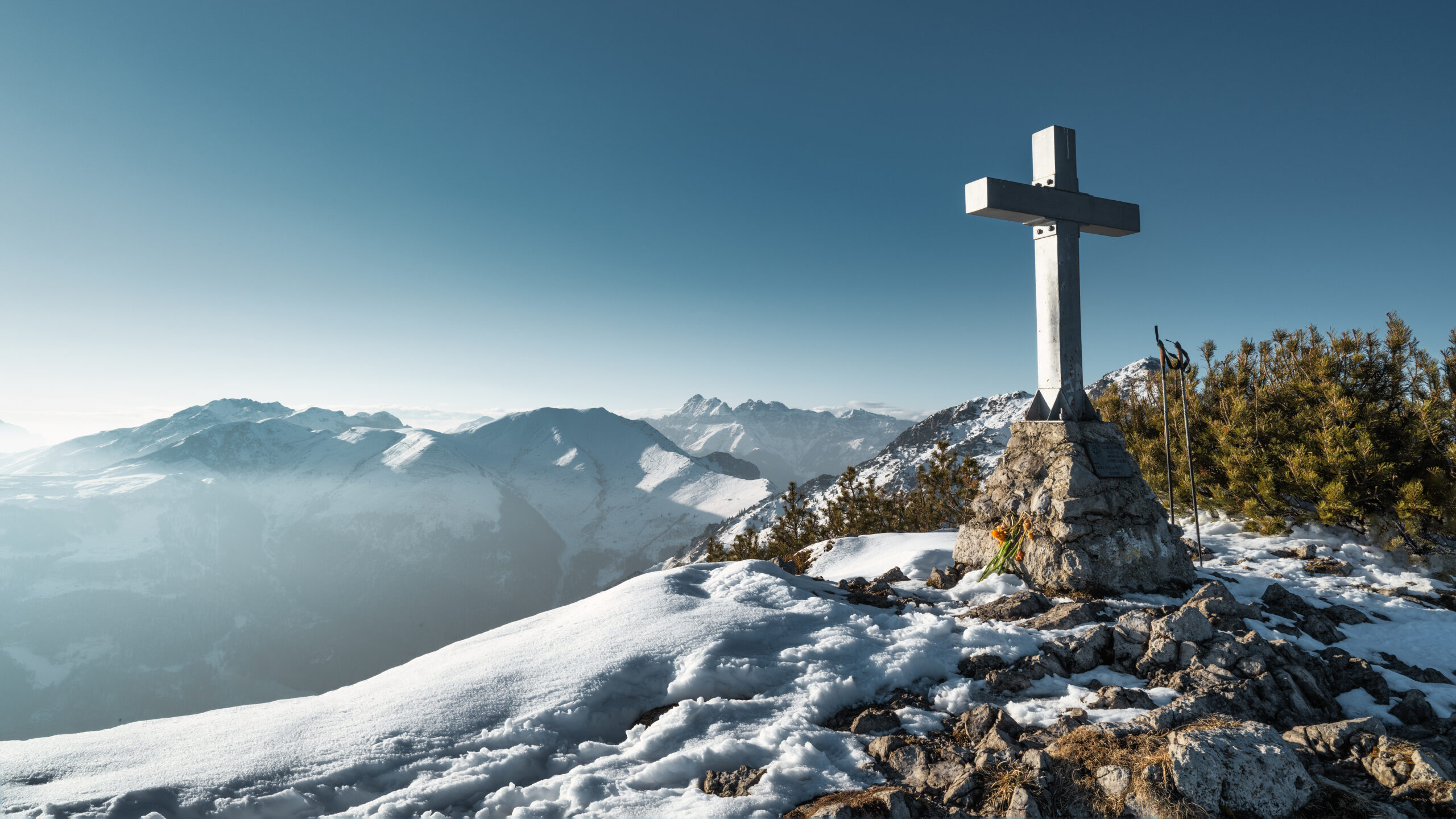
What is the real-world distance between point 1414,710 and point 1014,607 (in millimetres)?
2965

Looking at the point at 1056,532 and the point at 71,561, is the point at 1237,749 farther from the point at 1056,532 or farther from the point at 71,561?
the point at 71,561

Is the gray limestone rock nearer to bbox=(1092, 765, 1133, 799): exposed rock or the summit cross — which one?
bbox=(1092, 765, 1133, 799): exposed rock

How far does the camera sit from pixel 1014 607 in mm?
6719

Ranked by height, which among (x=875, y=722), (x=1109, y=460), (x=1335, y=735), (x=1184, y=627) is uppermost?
(x=1109, y=460)

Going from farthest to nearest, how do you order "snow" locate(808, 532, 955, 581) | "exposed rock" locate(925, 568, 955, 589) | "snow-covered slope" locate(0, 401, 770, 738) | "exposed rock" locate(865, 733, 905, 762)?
"snow-covered slope" locate(0, 401, 770, 738), "snow" locate(808, 532, 955, 581), "exposed rock" locate(925, 568, 955, 589), "exposed rock" locate(865, 733, 905, 762)

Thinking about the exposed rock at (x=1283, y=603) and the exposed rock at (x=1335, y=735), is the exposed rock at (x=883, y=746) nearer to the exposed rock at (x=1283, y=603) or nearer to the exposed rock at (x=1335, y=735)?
the exposed rock at (x=1335, y=735)

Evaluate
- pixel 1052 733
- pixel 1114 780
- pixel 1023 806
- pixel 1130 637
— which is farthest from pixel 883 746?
pixel 1130 637

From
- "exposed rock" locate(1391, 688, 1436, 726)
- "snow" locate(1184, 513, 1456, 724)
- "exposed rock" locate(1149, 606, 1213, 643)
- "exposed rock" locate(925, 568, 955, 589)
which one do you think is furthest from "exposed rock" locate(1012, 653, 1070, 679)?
"exposed rock" locate(925, 568, 955, 589)

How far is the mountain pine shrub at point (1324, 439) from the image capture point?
9688 millimetres

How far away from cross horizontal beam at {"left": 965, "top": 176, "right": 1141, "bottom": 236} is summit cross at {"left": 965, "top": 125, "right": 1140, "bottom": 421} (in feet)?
0.04

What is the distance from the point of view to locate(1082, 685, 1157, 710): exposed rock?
4594 mm

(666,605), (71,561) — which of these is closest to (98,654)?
(71,561)

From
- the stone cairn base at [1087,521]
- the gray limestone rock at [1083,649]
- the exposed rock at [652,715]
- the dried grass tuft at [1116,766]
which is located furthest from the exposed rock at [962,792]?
the stone cairn base at [1087,521]

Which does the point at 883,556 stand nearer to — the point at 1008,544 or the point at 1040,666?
the point at 1008,544
